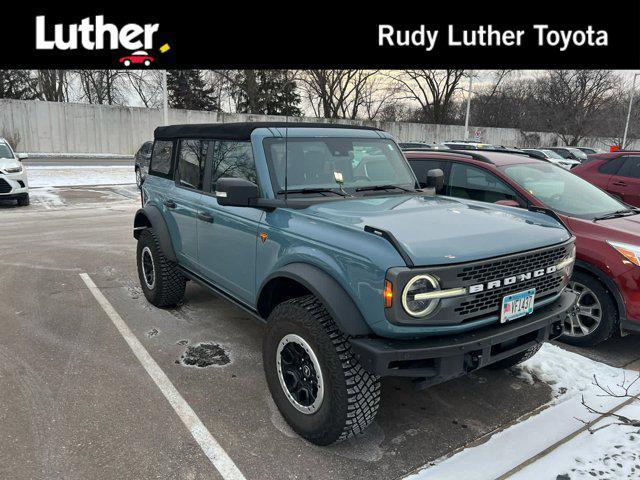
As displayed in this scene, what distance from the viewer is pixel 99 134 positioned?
32.8 m

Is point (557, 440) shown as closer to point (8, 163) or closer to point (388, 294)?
point (388, 294)

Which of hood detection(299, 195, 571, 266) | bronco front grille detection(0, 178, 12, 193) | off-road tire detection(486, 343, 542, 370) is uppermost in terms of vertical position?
hood detection(299, 195, 571, 266)

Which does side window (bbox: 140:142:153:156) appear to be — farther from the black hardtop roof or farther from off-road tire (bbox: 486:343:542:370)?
off-road tire (bbox: 486:343:542:370)

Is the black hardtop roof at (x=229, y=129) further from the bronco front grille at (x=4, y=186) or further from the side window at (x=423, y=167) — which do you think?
the bronco front grille at (x=4, y=186)

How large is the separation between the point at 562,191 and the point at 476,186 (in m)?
0.88

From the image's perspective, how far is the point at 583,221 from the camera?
14.7 ft

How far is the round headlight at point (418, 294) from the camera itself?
8.09 ft

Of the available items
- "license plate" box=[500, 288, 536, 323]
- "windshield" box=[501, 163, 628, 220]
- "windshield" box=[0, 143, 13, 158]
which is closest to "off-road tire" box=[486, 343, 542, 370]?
"license plate" box=[500, 288, 536, 323]

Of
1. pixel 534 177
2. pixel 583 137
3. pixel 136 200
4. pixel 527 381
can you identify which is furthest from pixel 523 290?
pixel 583 137

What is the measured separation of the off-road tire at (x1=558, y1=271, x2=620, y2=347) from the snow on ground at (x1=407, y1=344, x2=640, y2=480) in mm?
466

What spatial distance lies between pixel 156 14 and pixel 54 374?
18143 mm

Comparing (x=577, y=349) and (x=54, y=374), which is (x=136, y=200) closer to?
(x=54, y=374)

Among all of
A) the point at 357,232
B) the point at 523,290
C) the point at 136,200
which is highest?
the point at 357,232

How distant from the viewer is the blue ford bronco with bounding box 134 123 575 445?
2.55 metres
